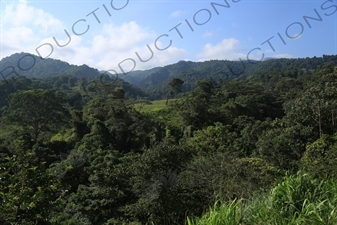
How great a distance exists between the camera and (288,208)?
10.6ft

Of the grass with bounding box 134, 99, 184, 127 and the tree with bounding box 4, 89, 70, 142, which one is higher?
the tree with bounding box 4, 89, 70, 142

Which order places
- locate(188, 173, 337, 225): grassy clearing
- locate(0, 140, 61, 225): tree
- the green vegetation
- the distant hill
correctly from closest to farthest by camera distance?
1. locate(188, 173, 337, 225): grassy clearing
2. the green vegetation
3. locate(0, 140, 61, 225): tree
4. the distant hill

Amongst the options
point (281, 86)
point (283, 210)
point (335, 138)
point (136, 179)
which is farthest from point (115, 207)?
point (281, 86)

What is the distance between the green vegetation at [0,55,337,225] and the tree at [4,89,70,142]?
0.08 meters

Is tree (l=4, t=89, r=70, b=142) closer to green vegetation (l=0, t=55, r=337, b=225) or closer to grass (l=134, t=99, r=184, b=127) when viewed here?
green vegetation (l=0, t=55, r=337, b=225)

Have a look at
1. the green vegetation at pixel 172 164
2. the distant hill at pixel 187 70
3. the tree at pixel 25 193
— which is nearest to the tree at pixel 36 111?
the green vegetation at pixel 172 164

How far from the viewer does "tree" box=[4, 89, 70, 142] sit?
25.9 m

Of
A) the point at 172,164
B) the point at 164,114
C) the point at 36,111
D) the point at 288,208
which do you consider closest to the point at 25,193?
the point at 288,208

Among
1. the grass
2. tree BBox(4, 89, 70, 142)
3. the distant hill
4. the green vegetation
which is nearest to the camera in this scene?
the green vegetation

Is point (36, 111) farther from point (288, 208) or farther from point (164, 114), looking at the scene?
point (288, 208)

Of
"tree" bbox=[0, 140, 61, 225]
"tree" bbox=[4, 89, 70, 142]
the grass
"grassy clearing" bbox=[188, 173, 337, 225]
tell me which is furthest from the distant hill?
"grassy clearing" bbox=[188, 173, 337, 225]

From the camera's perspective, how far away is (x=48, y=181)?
635 cm

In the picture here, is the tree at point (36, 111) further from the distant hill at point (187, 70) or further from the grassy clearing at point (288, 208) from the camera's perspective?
the distant hill at point (187, 70)

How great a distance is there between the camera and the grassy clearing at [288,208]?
275 centimetres
